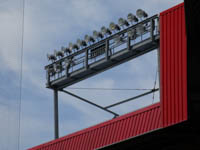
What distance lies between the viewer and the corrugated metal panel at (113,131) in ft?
47.1

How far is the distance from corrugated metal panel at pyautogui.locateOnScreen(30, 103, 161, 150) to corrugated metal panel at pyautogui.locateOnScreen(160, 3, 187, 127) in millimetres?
1876

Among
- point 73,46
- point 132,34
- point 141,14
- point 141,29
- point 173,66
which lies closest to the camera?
point 173,66

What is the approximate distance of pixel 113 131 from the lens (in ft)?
53.2

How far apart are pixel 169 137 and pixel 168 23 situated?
418 cm

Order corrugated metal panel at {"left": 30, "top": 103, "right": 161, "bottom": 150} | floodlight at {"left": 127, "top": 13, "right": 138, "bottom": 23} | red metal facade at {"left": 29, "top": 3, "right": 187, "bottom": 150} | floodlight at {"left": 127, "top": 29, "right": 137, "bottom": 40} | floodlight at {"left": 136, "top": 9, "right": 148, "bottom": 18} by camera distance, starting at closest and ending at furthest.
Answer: red metal facade at {"left": 29, "top": 3, "right": 187, "bottom": 150} < corrugated metal panel at {"left": 30, "top": 103, "right": 161, "bottom": 150} < floodlight at {"left": 127, "top": 29, "right": 137, "bottom": 40} < floodlight at {"left": 136, "top": 9, "right": 148, "bottom": 18} < floodlight at {"left": 127, "top": 13, "right": 138, "bottom": 23}

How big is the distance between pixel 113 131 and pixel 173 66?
5246 millimetres

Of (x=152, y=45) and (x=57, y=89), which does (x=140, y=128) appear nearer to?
(x=152, y=45)

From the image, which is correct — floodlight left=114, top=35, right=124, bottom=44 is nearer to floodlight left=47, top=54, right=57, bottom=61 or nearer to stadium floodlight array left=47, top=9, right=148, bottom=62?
stadium floodlight array left=47, top=9, right=148, bottom=62

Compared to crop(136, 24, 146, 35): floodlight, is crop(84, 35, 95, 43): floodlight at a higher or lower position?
higher

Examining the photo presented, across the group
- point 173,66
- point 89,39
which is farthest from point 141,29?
point 173,66

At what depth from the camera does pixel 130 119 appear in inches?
609

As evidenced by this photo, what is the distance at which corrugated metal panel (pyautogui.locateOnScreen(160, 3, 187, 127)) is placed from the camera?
11656mm

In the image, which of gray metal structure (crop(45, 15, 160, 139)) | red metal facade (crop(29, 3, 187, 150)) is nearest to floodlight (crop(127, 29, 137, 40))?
gray metal structure (crop(45, 15, 160, 139))

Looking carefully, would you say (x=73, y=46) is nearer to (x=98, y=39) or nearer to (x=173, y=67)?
(x=98, y=39)
